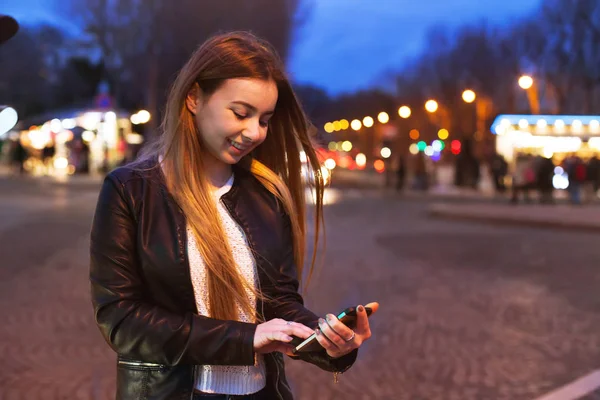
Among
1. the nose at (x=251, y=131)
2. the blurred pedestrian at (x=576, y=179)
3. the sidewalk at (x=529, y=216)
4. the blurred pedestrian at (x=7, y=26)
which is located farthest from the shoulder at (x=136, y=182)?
the blurred pedestrian at (x=576, y=179)

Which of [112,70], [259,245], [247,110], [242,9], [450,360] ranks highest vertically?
[242,9]

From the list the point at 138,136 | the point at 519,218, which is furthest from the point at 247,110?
the point at 138,136

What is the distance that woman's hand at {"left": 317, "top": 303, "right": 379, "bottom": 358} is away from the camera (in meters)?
1.93

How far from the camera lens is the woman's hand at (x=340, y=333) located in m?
1.93

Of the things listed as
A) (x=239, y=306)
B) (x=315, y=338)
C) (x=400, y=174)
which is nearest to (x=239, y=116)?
(x=239, y=306)

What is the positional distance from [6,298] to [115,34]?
40.5 m

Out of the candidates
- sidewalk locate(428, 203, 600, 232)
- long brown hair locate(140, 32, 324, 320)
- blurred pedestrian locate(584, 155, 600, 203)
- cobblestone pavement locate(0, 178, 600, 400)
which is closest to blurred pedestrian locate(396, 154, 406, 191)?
blurred pedestrian locate(584, 155, 600, 203)

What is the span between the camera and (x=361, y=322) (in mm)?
1984

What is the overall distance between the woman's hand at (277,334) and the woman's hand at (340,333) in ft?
0.24

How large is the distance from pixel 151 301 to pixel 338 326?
0.51m

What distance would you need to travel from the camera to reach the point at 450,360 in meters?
6.17

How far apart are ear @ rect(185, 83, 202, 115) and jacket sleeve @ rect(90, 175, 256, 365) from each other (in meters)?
0.30

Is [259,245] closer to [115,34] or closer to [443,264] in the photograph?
[443,264]

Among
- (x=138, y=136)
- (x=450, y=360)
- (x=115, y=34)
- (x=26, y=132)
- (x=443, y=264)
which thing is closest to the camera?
(x=450, y=360)
